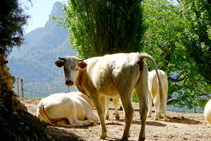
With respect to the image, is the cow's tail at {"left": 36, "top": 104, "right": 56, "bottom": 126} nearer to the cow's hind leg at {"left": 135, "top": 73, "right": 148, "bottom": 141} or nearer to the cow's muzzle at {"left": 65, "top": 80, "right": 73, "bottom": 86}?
the cow's muzzle at {"left": 65, "top": 80, "right": 73, "bottom": 86}

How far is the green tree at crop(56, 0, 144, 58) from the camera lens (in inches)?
597

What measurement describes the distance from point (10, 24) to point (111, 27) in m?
9.88

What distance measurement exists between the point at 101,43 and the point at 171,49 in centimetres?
1103

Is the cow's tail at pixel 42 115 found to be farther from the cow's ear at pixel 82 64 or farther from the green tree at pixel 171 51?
the green tree at pixel 171 51

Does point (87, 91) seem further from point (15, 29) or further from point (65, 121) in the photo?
point (15, 29)

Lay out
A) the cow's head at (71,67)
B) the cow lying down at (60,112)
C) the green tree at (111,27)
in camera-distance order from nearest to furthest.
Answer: the cow's head at (71,67), the cow lying down at (60,112), the green tree at (111,27)

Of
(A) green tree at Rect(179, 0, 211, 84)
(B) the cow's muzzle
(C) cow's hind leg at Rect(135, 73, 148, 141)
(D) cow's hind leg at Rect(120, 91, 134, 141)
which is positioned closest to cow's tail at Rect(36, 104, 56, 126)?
(B) the cow's muzzle

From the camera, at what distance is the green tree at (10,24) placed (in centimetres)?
584

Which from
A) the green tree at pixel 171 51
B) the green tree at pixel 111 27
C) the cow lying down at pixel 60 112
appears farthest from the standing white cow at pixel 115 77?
the green tree at pixel 171 51

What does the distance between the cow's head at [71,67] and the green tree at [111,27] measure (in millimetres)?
9023

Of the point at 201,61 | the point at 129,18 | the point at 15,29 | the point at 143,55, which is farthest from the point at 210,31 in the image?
the point at 15,29

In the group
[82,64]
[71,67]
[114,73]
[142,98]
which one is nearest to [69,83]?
[71,67]

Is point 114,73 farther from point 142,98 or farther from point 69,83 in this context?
point 69,83

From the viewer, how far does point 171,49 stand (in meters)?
23.8
